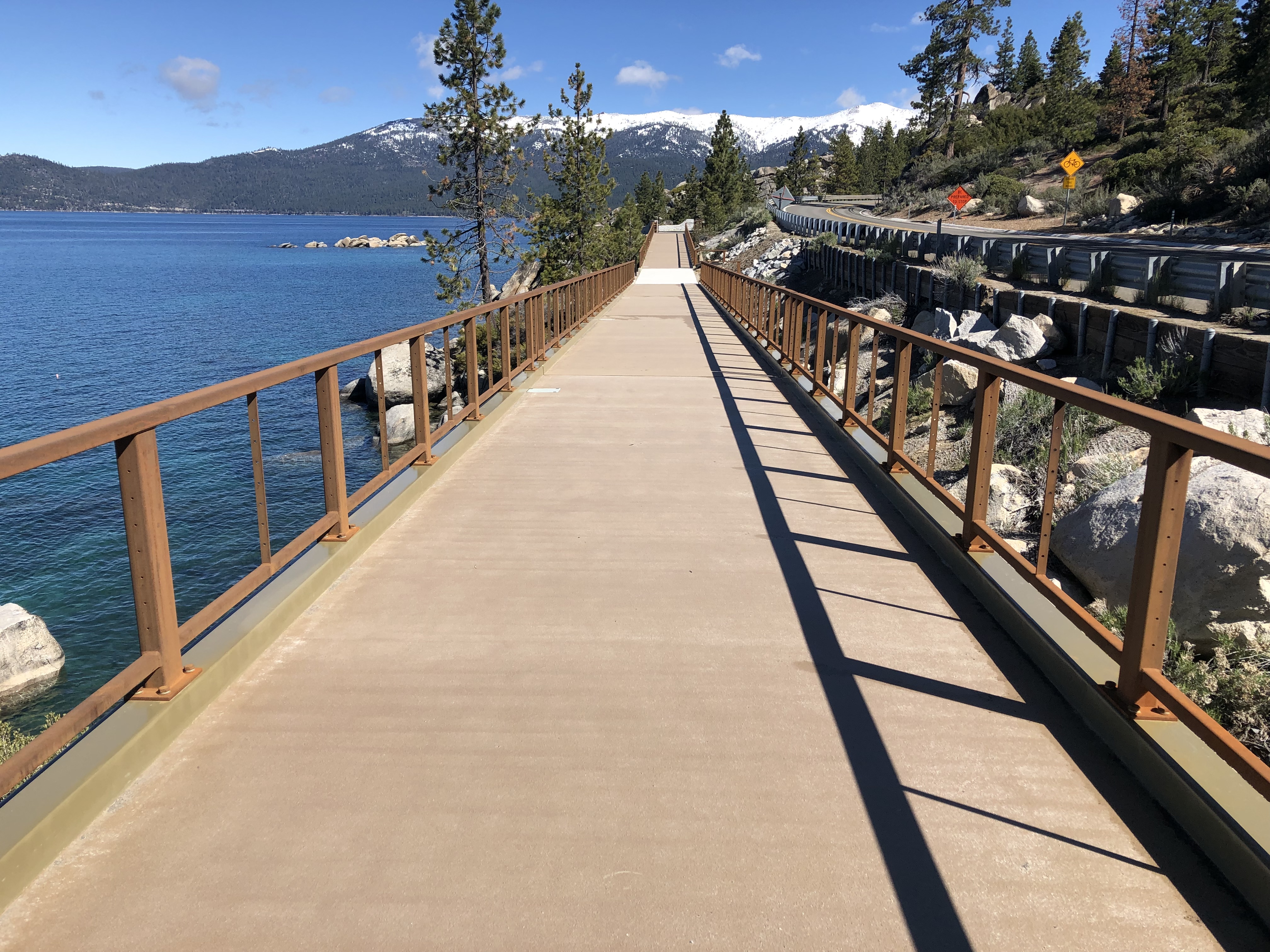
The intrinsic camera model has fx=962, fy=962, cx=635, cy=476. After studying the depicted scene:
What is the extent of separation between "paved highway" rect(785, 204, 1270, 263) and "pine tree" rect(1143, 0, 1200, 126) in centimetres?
1902

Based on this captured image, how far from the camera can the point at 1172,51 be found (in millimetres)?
59406

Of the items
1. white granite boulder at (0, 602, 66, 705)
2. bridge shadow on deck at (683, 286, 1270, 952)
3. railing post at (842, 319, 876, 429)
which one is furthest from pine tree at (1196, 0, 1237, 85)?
white granite boulder at (0, 602, 66, 705)

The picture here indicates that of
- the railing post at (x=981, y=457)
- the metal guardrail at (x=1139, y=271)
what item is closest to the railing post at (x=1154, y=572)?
the railing post at (x=981, y=457)

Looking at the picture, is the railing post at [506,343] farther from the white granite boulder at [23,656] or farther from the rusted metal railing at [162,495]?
the white granite boulder at [23,656]

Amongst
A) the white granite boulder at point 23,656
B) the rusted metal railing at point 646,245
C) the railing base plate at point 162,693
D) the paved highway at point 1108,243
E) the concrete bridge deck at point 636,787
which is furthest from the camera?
the rusted metal railing at point 646,245

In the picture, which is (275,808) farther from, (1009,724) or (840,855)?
(1009,724)

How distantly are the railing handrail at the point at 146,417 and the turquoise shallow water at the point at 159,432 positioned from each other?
8.14 m

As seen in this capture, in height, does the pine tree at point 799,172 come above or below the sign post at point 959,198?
above

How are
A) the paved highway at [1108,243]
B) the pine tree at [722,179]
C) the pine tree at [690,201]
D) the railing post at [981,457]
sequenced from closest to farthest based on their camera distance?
the railing post at [981,457] < the paved highway at [1108,243] < the pine tree at [722,179] < the pine tree at [690,201]

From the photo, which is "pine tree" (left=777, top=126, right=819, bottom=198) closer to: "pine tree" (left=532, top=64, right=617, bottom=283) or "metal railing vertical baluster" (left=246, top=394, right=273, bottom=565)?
"pine tree" (left=532, top=64, right=617, bottom=283)

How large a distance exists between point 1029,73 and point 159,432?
327ft

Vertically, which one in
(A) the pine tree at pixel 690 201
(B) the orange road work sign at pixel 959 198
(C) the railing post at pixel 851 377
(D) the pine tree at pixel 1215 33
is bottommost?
(C) the railing post at pixel 851 377

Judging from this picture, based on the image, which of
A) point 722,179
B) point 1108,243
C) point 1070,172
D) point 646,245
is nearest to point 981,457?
point 1108,243

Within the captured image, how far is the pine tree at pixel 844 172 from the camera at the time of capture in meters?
111
